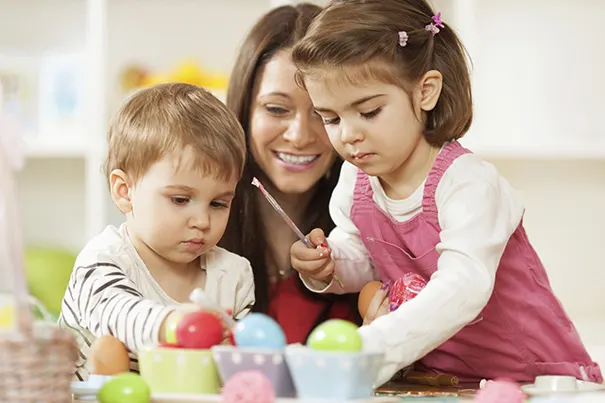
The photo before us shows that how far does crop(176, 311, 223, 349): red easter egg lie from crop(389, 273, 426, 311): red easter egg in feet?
1.31

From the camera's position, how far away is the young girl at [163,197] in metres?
1.35

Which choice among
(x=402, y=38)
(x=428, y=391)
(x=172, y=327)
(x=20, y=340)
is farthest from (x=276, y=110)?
(x=20, y=340)

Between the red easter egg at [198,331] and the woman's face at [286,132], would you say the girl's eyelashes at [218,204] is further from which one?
the woman's face at [286,132]

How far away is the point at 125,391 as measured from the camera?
0.92 meters

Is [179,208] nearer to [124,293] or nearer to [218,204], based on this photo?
[218,204]

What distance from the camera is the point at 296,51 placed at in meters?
1.43

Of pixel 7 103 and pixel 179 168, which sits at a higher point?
pixel 7 103

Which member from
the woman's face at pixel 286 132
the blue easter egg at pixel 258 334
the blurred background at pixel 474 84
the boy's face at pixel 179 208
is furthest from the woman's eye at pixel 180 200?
the blurred background at pixel 474 84

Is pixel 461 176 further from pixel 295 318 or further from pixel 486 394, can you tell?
pixel 295 318

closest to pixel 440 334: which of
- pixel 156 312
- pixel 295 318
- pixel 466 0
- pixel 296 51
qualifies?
pixel 156 312

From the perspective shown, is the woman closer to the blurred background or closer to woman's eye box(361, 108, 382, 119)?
woman's eye box(361, 108, 382, 119)

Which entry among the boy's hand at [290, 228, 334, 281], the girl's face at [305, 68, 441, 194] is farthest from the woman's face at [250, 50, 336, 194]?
the girl's face at [305, 68, 441, 194]

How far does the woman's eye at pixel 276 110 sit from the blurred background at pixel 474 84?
3.74ft

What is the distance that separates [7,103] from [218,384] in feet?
8.14
